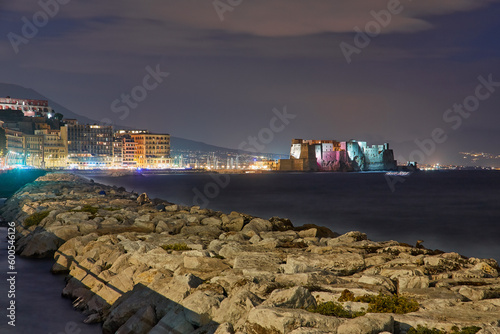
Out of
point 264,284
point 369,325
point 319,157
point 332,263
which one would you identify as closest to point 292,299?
point 264,284

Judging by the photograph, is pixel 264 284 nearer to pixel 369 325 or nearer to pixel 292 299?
pixel 292 299

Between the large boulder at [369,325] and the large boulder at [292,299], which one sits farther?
the large boulder at [292,299]

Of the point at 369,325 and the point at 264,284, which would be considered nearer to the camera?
the point at 369,325

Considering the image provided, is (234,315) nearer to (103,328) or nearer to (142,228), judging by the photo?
(103,328)

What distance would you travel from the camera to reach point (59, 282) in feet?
46.9

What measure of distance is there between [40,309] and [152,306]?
3.57m

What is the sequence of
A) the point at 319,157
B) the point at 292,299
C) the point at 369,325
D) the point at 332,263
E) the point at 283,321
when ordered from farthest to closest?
the point at 319,157, the point at 332,263, the point at 292,299, the point at 283,321, the point at 369,325

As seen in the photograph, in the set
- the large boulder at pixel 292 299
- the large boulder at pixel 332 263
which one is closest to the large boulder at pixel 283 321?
the large boulder at pixel 292 299

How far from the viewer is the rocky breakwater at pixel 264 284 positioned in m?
7.67

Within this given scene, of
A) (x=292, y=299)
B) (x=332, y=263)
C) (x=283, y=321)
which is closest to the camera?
(x=283, y=321)

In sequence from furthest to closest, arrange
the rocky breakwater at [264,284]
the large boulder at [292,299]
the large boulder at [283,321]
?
1. the large boulder at [292,299]
2. the rocky breakwater at [264,284]
3. the large boulder at [283,321]

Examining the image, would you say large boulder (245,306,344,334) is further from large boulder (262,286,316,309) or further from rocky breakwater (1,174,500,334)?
large boulder (262,286,316,309)

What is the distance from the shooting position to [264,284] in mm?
9445

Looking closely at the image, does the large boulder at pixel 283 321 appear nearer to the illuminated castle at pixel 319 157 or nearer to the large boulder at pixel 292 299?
the large boulder at pixel 292 299
